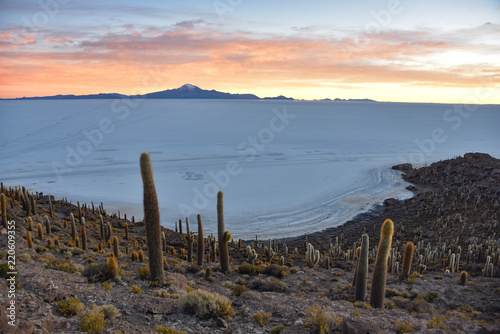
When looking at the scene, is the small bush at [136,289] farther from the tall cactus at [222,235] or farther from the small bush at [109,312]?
the tall cactus at [222,235]

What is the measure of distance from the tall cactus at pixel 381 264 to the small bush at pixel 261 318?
3.96 m

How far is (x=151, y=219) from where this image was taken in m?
10.3

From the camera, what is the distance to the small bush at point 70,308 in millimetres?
7207

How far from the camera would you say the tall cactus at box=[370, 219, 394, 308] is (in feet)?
32.9

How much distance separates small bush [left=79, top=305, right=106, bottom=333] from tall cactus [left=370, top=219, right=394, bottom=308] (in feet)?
25.2

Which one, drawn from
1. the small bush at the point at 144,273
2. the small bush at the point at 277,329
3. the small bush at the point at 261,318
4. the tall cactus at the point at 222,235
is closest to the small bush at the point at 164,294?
the small bush at the point at 144,273

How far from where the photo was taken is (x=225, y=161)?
47.8 m

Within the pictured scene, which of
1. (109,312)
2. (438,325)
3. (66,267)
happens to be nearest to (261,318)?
(109,312)

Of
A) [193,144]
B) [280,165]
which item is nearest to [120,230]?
[280,165]

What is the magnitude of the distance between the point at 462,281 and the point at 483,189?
50.1 feet

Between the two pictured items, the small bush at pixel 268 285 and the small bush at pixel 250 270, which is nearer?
the small bush at pixel 268 285

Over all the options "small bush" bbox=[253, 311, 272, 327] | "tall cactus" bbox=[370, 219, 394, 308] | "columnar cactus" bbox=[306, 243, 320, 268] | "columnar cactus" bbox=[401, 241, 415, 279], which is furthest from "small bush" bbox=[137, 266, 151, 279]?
"columnar cactus" bbox=[401, 241, 415, 279]

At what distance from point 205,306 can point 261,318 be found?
1385 mm

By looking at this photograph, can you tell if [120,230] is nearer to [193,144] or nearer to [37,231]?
[37,231]
